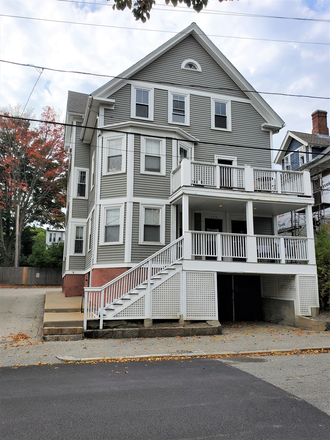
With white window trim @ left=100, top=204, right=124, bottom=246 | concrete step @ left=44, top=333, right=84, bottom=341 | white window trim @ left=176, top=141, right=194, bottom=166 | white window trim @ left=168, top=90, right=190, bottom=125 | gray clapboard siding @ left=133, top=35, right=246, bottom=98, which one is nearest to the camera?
concrete step @ left=44, top=333, right=84, bottom=341

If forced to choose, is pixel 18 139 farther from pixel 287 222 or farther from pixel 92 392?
pixel 92 392

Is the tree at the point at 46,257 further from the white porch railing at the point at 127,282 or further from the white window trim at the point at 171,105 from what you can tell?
the white porch railing at the point at 127,282

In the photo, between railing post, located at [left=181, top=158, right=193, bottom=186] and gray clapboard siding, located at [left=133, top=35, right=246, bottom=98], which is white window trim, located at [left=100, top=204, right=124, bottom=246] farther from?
gray clapboard siding, located at [left=133, top=35, right=246, bottom=98]

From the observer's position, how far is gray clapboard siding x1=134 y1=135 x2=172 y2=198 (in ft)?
49.2

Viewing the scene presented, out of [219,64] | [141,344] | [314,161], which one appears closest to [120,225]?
[141,344]

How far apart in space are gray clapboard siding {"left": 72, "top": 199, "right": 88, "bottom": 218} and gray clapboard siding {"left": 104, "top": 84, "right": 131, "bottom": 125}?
5.23 metres

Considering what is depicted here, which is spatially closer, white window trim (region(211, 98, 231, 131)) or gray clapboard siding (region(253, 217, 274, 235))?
gray clapboard siding (region(253, 217, 274, 235))

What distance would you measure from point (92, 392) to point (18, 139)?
29.6 metres

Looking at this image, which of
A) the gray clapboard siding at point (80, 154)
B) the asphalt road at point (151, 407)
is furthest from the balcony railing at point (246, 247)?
the gray clapboard siding at point (80, 154)

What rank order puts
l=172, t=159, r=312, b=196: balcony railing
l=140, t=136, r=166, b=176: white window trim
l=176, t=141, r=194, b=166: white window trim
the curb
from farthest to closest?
l=176, t=141, r=194, b=166: white window trim
l=140, t=136, r=166, b=176: white window trim
l=172, t=159, r=312, b=196: balcony railing
the curb

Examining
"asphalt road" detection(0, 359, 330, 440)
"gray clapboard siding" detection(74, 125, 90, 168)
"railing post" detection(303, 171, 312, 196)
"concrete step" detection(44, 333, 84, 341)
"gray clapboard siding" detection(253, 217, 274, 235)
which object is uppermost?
"gray clapboard siding" detection(74, 125, 90, 168)

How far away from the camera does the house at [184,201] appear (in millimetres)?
12492

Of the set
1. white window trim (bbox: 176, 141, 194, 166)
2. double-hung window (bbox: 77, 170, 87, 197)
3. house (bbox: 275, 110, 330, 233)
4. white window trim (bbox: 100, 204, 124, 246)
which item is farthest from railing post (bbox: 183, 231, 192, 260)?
house (bbox: 275, 110, 330, 233)

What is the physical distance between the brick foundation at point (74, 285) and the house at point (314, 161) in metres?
14.6
